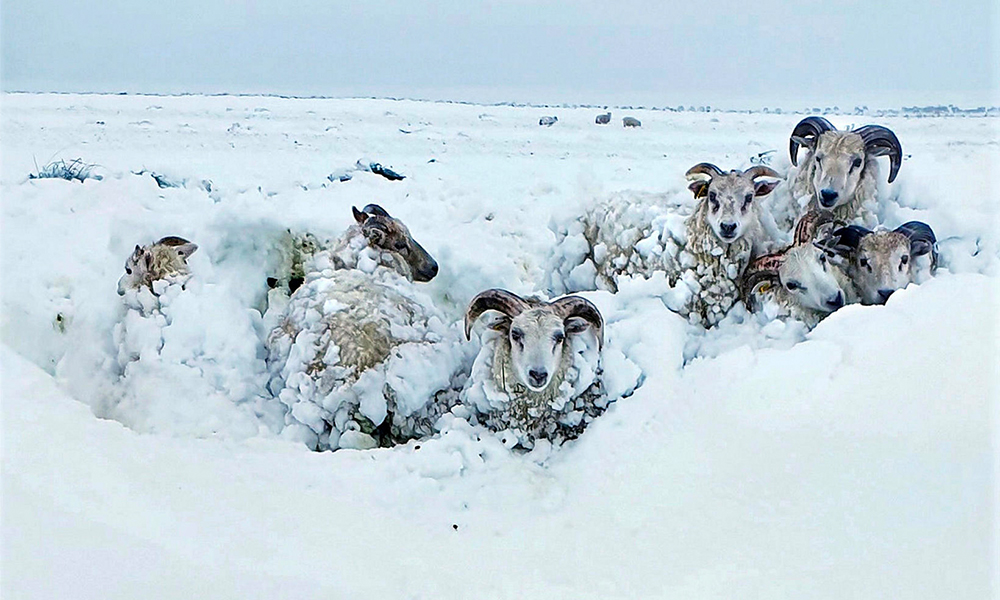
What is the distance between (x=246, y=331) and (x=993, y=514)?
12.1 feet

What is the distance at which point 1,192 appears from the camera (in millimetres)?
5137

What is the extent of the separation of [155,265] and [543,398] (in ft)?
7.97

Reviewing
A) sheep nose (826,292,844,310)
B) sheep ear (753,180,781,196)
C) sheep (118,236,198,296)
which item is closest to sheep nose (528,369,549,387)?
sheep nose (826,292,844,310)

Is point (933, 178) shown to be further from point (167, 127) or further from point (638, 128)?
point (167, 127)

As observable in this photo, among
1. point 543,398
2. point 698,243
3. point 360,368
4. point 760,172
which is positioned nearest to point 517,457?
point 543,398

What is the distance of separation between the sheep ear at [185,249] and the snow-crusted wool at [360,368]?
758 millimetres

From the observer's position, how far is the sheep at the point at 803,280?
4.20 m

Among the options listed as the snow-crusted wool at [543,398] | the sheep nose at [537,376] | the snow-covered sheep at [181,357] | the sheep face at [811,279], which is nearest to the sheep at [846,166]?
the sheep face at [811,279]

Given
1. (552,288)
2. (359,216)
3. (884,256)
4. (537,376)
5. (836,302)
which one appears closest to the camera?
(537,376)

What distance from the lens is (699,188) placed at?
16.5 ft

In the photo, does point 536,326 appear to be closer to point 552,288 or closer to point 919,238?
point 552,288

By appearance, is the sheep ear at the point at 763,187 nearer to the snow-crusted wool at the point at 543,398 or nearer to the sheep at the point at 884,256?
the sheep at the point at 884,256

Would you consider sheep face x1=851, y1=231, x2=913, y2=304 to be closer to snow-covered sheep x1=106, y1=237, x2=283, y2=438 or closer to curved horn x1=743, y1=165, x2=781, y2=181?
curved horn x1=743, y1=165, x2=781, y2=181

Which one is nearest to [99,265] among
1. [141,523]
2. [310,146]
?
[141,523]
